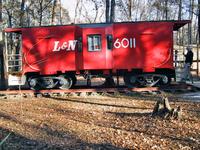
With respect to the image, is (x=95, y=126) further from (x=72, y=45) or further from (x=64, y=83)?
(x=72, y=45)

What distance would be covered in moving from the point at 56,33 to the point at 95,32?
5.71ft

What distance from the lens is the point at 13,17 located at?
132ft

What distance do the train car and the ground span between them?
3403 millimetres

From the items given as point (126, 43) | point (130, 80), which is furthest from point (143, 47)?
point (130, 80)

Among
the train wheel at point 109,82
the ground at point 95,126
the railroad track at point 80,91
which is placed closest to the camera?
the ground at point 95,126

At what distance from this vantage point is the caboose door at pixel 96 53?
62.8ft

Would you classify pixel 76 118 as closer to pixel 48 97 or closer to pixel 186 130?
pixel 186 130

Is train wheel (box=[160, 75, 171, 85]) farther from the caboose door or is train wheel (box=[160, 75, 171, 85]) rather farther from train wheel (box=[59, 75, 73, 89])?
train wheel (box=[59, 75, 73, 89])

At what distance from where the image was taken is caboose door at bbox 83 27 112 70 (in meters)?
19.1

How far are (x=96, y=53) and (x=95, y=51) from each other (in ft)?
0.32

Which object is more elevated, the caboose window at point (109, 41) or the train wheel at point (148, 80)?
the caboose window at point (109, 41)

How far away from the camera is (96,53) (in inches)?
756

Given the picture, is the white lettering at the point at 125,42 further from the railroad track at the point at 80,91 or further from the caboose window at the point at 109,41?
the railroad track at the point at 80,91

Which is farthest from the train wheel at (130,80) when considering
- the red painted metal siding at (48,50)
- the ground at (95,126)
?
the ground at (95,126)
